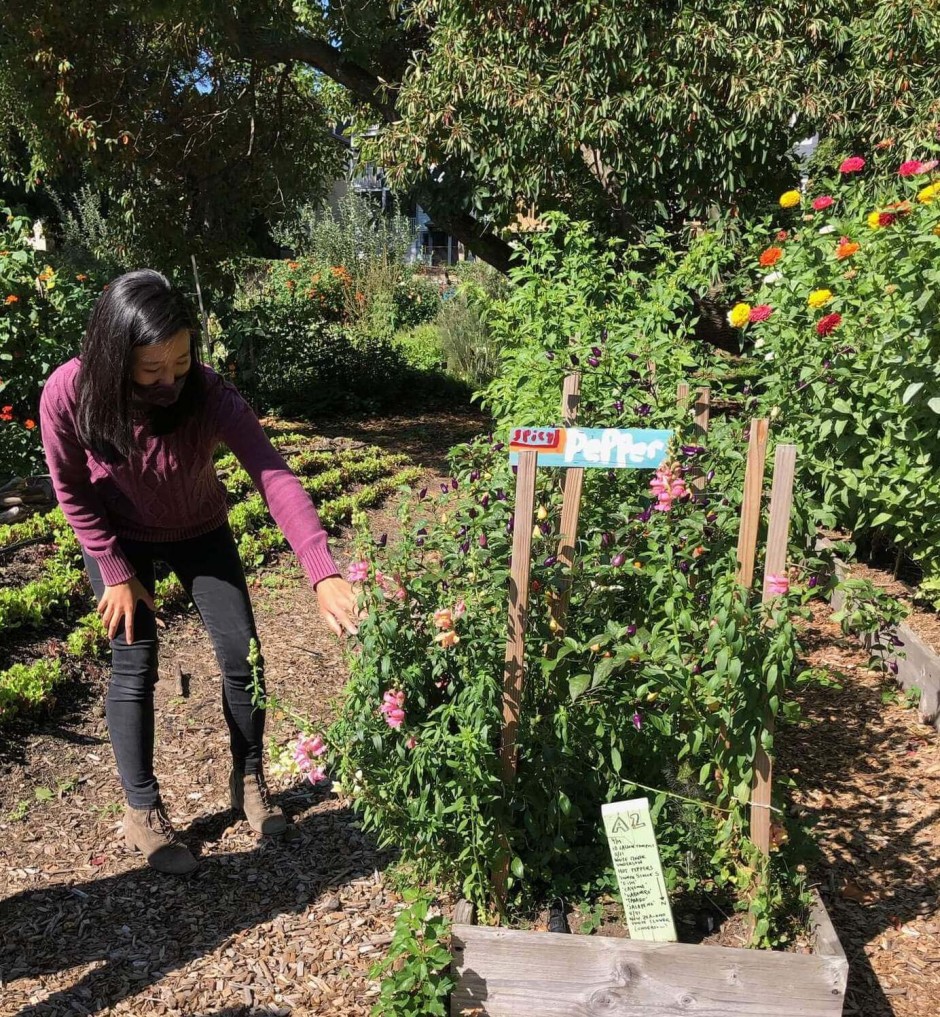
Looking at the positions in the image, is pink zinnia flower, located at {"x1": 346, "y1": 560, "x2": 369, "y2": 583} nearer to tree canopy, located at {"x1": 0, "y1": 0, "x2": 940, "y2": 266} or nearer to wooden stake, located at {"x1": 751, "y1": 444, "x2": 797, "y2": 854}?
wooden stake, located at {"x1": 751, "y1": 444, "x2": 797, "y2": 854}

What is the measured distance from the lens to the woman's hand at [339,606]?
2314 mm

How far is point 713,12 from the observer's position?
6117 mm

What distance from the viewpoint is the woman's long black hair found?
7.61 ft

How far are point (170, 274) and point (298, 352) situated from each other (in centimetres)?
203

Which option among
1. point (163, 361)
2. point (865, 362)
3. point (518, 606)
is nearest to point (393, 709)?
point (518, 606)

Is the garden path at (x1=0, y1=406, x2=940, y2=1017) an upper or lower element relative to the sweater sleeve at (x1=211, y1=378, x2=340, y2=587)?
lower

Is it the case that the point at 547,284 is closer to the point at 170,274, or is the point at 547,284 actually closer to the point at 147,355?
the point at 147,355

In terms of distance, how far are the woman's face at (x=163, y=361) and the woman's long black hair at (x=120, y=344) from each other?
0.02m

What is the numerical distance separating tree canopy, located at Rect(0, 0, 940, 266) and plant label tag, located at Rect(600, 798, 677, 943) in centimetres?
499

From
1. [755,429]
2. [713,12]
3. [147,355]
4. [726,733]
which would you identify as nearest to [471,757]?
[726,733]

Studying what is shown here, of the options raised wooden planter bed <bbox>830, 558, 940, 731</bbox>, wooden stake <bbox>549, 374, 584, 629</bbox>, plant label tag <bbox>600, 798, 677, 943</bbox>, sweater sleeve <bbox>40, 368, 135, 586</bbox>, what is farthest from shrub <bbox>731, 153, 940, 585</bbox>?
sweater sleeve <bbox>40, 368, 135, 586</bbox>

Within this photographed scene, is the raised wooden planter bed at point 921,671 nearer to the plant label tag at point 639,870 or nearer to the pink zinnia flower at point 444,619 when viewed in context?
the plant label tag at point 639,870

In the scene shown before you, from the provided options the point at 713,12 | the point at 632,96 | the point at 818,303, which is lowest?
the point at 818,303

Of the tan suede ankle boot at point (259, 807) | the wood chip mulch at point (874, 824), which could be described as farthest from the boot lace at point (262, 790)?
the wood chip mulch at point (874, 824)
